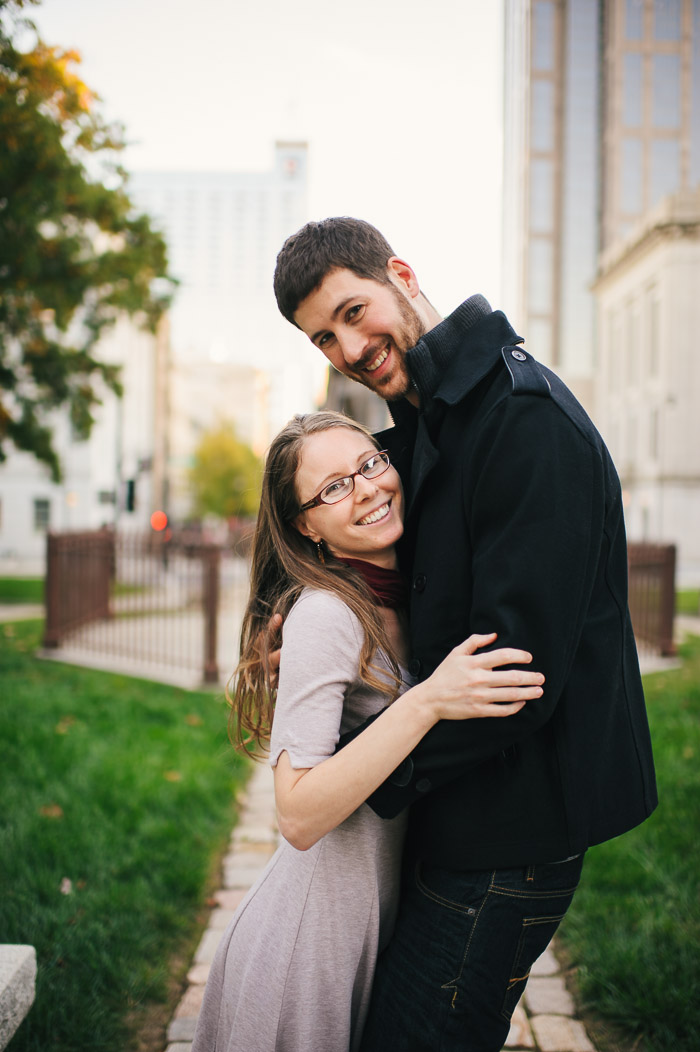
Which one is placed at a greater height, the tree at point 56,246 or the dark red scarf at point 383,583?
the tree at point 56,246

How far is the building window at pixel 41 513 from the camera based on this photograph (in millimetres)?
39188

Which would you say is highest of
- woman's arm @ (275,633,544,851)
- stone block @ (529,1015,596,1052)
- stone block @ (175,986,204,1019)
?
woman's arm @ (275,633,544,851)

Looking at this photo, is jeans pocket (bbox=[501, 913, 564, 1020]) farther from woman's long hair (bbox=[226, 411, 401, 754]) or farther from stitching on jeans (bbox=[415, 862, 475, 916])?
woman's long hair (bbox=[226, 411, 401, 754])

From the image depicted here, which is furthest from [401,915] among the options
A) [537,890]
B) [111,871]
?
[111,871]

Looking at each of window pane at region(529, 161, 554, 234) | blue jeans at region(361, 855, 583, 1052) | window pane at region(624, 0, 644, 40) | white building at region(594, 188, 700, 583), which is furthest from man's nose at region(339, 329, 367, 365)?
window pane at region(529, 161, 554, 234)

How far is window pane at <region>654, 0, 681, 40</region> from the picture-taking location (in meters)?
11.5

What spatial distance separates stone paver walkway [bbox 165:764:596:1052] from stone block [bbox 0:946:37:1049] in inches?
25.1

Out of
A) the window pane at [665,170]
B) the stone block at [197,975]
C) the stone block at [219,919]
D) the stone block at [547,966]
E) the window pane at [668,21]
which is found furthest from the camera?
the window pane at [665,170]

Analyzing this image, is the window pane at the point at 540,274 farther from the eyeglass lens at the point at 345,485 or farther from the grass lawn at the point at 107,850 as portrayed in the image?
the eyeglass lens at the point at 345,485

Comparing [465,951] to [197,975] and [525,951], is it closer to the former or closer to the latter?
[525,951]

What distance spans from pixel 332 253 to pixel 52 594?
952cm

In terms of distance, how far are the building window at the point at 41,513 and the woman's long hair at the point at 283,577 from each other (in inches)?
1572

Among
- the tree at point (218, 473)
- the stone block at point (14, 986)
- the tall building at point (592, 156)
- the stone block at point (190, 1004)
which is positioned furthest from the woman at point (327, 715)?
the tree at point (218, 473)

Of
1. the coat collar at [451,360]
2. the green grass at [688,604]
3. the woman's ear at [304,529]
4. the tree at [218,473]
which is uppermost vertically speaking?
the tree at [218,473]
